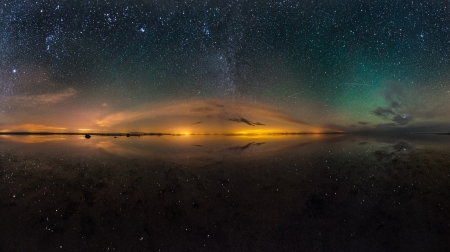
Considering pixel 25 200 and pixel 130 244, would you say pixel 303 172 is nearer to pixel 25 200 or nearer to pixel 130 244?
pixel 130 244

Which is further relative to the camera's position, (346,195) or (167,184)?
(167,184)

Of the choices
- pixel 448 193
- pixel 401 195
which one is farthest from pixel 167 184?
pixel 448 193

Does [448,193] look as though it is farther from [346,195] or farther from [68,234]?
[68,234]

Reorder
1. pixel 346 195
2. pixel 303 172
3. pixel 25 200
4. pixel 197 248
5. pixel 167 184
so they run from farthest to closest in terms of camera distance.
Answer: pixel 303 172 → pixel 167 184 → pixel 346 195 → pixel 25 200 → pixel 197 248

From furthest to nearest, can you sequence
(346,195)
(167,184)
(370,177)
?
(370,177) → (167,184) → (346,195)

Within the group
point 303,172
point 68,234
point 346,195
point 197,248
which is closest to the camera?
point 197,248

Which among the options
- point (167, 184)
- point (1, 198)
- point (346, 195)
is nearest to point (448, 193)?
point (346, 195)

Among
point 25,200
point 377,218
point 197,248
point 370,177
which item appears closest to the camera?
point 197,248

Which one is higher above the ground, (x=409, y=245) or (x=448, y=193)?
(x=448, y=193)

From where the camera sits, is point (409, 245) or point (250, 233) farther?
point (250, 233)
